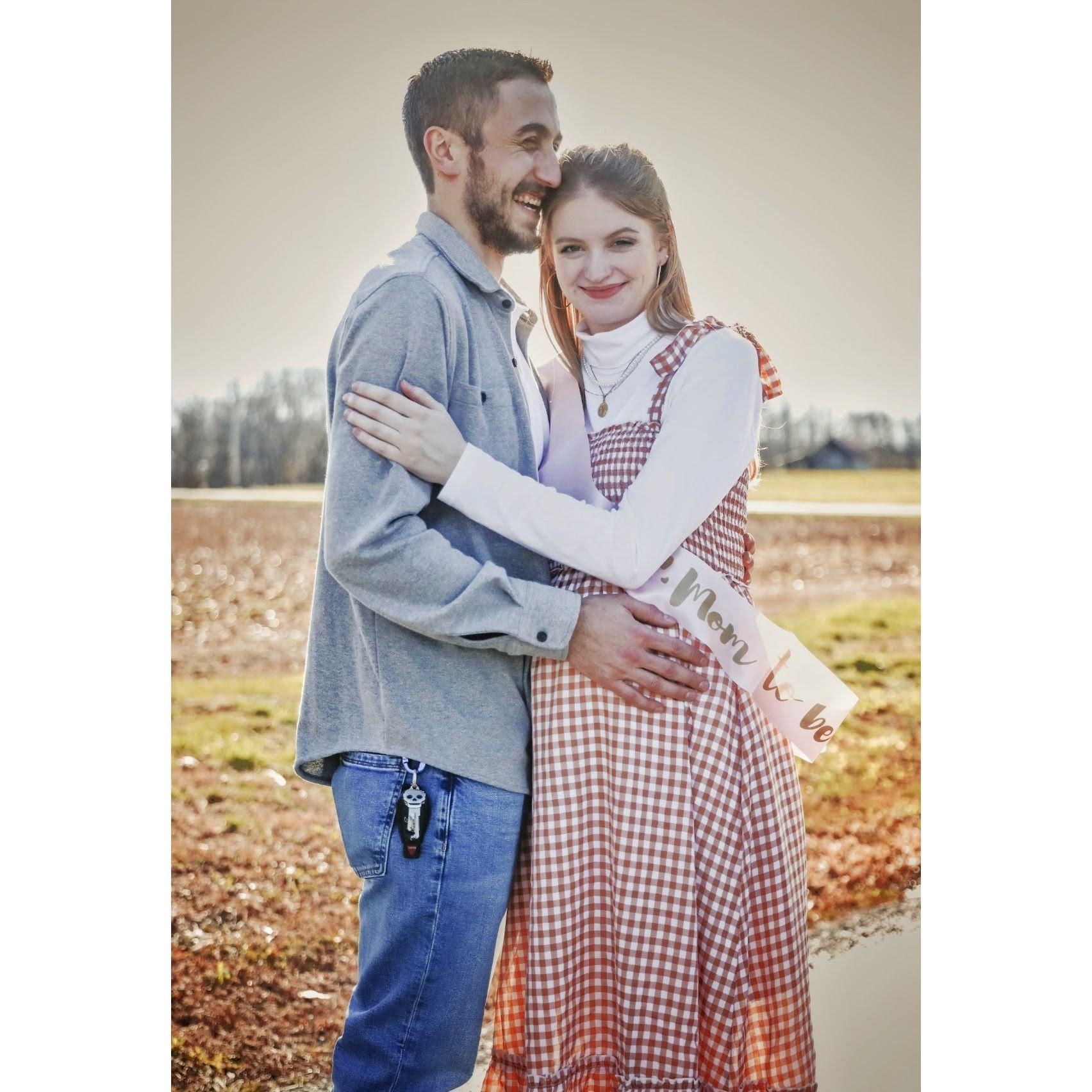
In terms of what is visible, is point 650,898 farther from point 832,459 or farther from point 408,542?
point 832,459

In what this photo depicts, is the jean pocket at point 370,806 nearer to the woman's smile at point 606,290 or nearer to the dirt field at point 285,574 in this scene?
the woman's smile at point 606,290

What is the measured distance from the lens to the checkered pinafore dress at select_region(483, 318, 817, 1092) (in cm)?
139

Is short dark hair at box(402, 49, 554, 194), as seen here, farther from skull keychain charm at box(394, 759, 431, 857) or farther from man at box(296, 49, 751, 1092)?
A: skull keychain charm at box(394, 759, 431, 857)

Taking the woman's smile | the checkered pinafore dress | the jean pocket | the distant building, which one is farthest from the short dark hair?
the distant building

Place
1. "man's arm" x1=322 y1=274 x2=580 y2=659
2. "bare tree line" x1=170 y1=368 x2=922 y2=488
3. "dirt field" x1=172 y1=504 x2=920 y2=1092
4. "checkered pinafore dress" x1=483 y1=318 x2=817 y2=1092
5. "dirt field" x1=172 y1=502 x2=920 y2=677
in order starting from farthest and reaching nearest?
"dirt field" x1=172 y1=502 x2=920 y2=677 → "bare tree line" x1=170 y1=368 x2=922 y2=488 → "dirt field" x1=172 y1=504 x2=920 y2=1092 → "checkered pinafore dress" x1=483 y1=318 x2=817 y2=1092 → "man's arm" x1=322 y1=274 x2=580 y2=659

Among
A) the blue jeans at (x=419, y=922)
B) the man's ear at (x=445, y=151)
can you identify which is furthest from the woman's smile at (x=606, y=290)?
the blue jeans at (x=419, y=922)

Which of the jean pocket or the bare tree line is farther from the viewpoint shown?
the bare tree line

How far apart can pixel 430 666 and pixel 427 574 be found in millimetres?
131

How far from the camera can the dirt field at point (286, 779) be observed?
91.5 inches

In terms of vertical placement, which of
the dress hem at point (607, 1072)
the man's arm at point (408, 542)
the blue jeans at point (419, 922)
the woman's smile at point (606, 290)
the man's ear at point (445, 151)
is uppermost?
the man's ear at point (445, 151)

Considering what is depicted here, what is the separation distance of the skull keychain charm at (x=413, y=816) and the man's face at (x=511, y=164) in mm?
698

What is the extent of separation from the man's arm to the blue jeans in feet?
0.62
